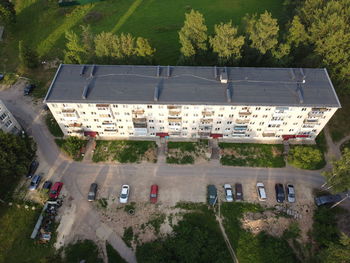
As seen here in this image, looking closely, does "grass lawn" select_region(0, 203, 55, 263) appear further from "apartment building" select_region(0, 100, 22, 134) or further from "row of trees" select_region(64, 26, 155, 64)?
"row of trees" select_region(64, 26, 155, 64)

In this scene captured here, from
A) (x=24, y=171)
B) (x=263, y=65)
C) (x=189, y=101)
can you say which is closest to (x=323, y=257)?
(x=189, y=101)

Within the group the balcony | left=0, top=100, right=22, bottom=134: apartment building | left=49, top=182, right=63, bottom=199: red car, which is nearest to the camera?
left=49, top=182, right=63, bottom=199: red car

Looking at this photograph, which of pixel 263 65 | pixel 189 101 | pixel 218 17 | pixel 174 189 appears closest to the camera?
pixel 189 101

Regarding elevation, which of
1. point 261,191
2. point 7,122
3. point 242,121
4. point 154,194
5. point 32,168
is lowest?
point 154,194

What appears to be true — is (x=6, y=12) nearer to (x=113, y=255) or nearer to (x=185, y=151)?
(x=185, y=151)

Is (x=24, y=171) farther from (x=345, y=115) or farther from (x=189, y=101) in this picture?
(x=345, y=115)

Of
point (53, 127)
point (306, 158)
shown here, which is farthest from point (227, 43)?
point (53, 127)

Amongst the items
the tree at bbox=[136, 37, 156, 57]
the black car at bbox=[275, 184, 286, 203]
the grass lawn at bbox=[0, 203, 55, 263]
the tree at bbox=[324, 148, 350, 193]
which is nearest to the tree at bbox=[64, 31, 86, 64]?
the tree at bbox=[136, 37, 156, 57]
